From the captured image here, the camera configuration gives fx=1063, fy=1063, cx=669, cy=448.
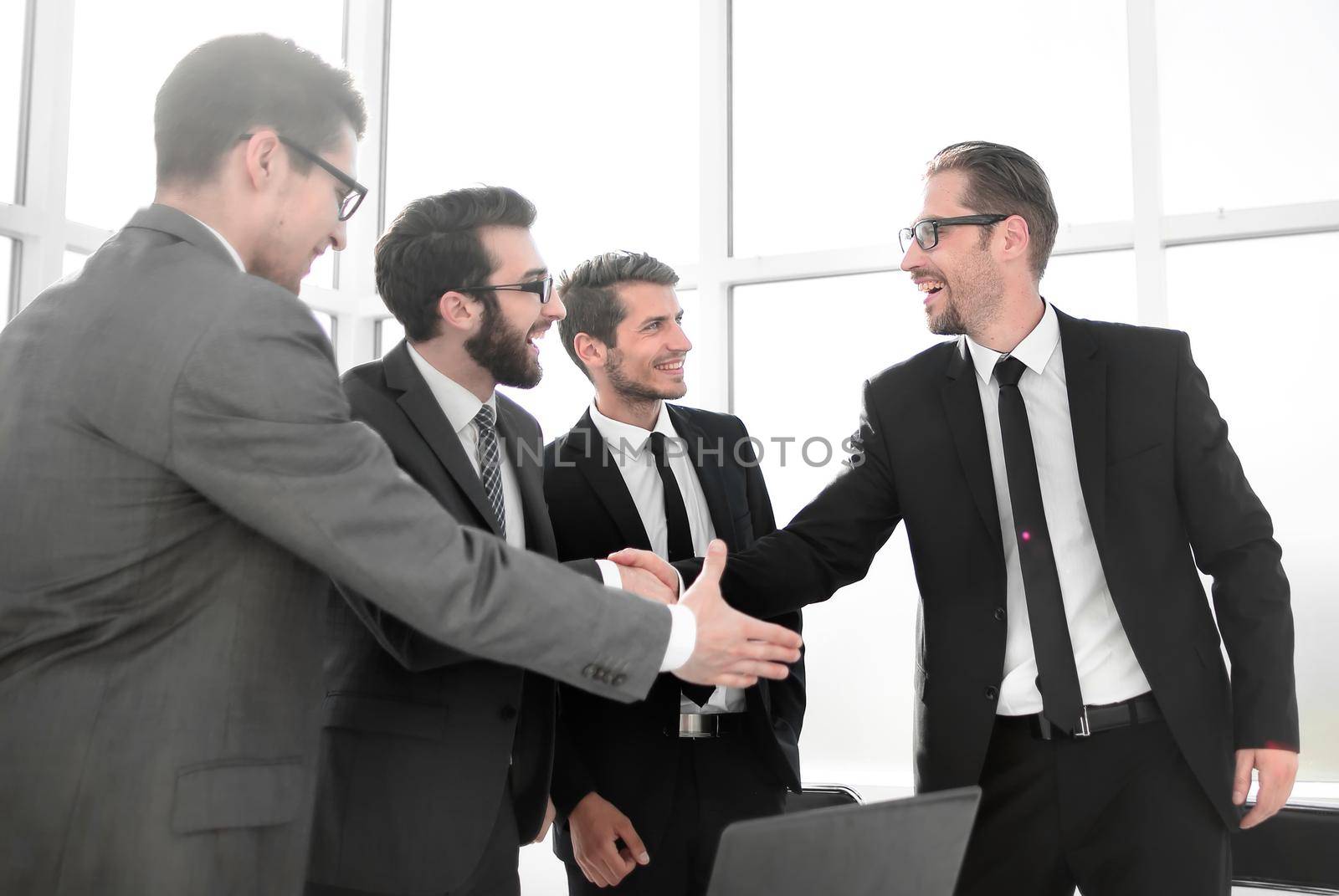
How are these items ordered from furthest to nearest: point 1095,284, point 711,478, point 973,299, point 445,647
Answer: point 1095,284 < point 711,478 < point 973,299 < point 445,647

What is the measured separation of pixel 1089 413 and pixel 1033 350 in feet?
0.65

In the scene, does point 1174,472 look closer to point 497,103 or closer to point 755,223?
point 755,223

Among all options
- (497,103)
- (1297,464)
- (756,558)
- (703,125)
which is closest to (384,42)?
(497,103)

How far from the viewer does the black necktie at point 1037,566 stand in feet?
6.64

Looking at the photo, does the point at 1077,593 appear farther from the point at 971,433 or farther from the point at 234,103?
the point at 234,103

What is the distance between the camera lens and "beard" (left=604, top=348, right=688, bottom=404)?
9.79ft

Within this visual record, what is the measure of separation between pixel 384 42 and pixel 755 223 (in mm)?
2222

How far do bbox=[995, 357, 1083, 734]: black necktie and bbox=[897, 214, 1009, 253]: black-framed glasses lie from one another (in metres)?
0.36

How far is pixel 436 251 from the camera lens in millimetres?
2467

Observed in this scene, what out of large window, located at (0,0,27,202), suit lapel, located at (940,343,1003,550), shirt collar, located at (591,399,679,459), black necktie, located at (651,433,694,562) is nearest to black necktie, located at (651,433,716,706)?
black necktie, located at (651,433,694,562)

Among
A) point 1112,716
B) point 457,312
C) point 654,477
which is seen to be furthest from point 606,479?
point 1112,716

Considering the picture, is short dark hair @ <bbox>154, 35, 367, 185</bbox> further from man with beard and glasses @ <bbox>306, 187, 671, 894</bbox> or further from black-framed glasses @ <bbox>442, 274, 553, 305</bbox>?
black-framed glasses @ <bbox>442, 274, 553, 305</bbox>

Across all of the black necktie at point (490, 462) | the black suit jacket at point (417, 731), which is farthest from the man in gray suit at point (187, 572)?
the black necktie at point (490, 462)

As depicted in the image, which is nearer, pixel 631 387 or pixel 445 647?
pixel 445 647
